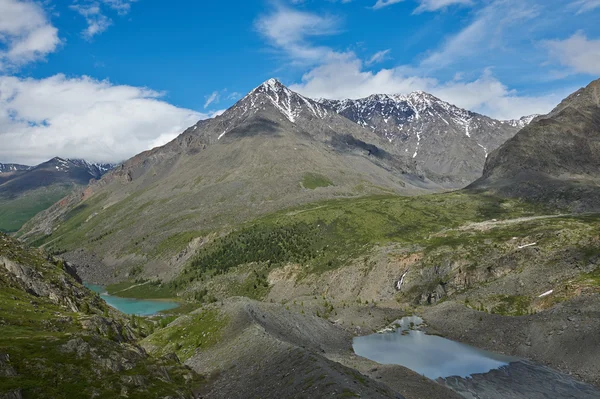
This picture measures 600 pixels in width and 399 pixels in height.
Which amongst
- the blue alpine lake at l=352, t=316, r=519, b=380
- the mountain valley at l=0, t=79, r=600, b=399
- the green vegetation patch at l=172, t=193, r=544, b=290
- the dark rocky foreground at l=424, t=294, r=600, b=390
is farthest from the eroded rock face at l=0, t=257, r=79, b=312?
the green vegetation patch at l=172, t=193, r=544, b=290

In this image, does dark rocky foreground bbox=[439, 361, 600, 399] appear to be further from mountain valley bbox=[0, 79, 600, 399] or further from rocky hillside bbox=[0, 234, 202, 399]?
rocky hillside bbox=[0, 234, 202, 399]

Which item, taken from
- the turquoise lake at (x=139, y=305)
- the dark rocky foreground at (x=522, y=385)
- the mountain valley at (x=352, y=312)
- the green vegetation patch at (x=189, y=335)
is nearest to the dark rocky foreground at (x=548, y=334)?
the mountain valley at (x=352, y=312)

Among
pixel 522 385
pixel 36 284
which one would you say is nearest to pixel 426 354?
pixel 522 385

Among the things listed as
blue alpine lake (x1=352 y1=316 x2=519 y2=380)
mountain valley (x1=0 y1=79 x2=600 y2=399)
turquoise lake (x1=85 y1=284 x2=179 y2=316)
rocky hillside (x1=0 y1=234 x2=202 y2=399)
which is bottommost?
turquoise lake (x1=85 y1=284 x2=179 y2=316)

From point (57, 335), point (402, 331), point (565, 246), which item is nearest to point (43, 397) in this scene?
point (57, 335)

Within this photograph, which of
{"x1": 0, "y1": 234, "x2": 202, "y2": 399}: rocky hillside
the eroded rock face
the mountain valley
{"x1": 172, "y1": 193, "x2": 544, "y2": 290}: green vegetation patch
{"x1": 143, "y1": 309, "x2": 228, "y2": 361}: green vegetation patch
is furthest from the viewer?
{"x1": 172, "y1": 193, "x2": 544, "y2": 290}: green vegetation patch

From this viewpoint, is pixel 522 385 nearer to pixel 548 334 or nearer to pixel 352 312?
pixel 548 334

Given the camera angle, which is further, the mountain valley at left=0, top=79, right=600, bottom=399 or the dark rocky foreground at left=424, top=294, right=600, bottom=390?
the dark rocky foreground at left=424, top=294, right=600, bottom=390

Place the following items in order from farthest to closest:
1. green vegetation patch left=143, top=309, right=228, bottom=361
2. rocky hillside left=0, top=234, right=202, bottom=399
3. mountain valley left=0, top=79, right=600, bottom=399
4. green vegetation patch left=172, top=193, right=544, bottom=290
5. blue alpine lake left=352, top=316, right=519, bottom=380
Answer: green vegetation patch left=172, top=193, right=544, bottom=290
green vegetation patch left=143, top=309, right=228, bottom=361
blue alpine lake left=352, top=316, right=519, bottom=380
mountain valley left=0, top=79, right=600, bottom=399
rocky hillside left=0, top=234, right=202, bottom=399
